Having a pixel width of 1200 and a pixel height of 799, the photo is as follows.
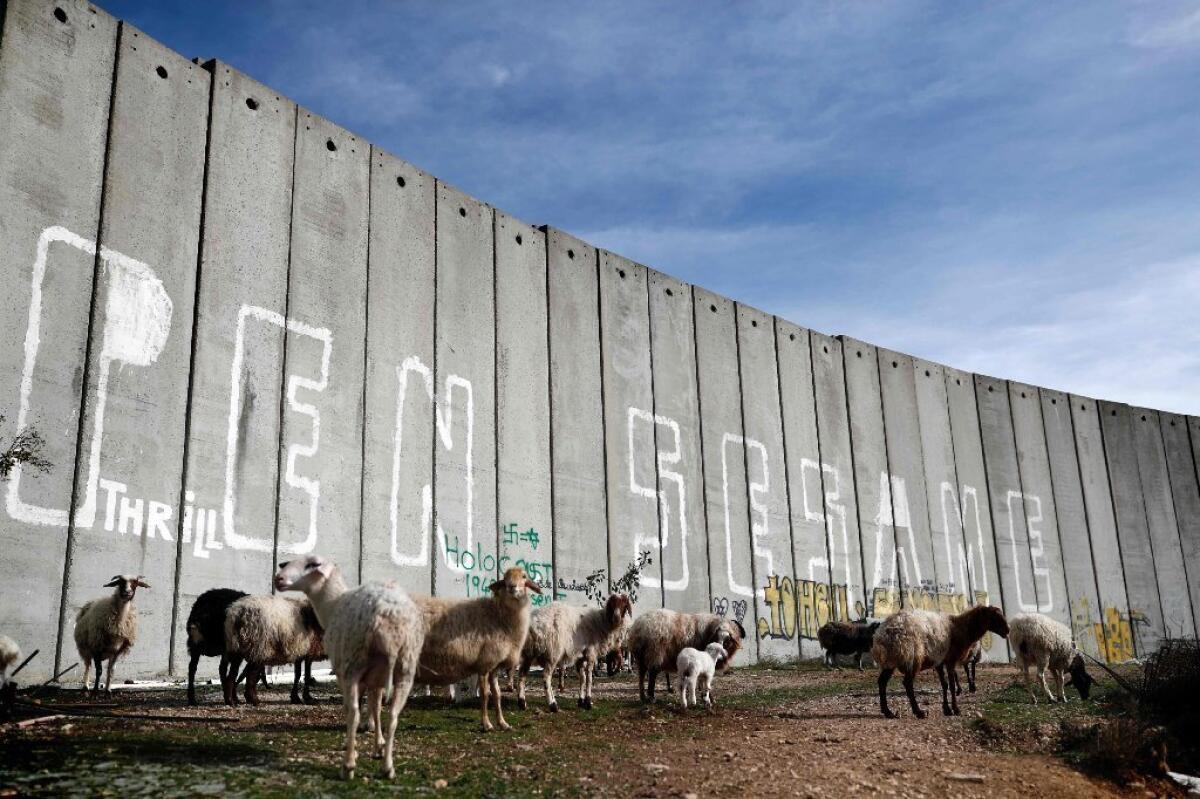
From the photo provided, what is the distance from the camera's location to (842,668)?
25703 mm

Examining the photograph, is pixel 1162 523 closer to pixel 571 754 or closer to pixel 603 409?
pixel 603 409

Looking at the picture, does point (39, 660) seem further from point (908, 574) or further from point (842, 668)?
point (908, 574)

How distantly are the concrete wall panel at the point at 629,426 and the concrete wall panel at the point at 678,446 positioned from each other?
0.34 meters

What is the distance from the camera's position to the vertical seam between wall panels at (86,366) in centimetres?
1631

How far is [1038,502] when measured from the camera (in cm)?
4041

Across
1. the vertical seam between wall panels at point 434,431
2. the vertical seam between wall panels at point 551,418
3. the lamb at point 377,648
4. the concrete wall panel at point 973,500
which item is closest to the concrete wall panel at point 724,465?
the vertical seam between wall panels at point 551,418

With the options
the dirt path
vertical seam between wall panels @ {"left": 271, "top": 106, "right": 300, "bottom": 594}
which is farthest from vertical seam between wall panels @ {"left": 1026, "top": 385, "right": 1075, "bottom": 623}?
vertical seam between wall panels @ {"left": 271, "top": 106, "right": 300, "bottom": 594}

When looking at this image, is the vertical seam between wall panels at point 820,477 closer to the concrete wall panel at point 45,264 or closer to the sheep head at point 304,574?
the concrete wall panel at point 45,264

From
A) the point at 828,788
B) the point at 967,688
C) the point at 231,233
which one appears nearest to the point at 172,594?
the point at 231,233

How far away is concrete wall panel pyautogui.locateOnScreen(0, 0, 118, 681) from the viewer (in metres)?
16.1

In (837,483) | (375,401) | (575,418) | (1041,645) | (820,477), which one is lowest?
(1041,645)

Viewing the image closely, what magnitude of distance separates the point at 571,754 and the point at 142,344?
12048 mm

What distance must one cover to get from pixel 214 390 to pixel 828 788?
46.1ft

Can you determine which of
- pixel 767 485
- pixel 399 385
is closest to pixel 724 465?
pixel 767 485
